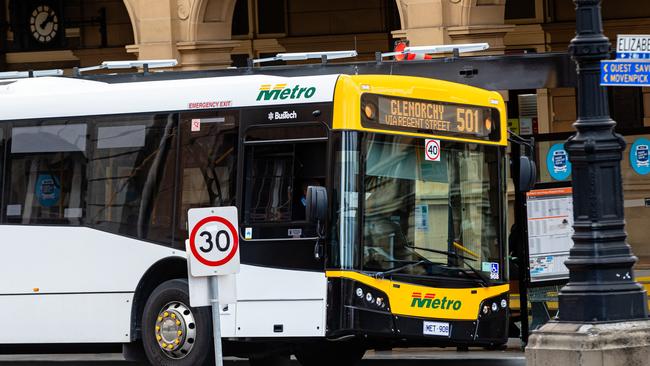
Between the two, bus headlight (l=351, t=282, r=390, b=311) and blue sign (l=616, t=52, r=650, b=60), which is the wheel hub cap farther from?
blue sign (l=616, t=52, r=650, b=60)

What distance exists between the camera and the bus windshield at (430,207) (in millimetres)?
15172

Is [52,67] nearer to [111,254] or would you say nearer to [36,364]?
[36,364]

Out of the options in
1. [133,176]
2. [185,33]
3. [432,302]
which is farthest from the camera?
[185,33]

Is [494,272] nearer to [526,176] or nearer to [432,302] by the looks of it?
[432,302]

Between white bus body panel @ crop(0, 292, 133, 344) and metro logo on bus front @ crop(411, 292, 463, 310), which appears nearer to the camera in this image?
metro logo on bus front @ crop(411, 292, 463, 310)

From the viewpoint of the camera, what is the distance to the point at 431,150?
15625 millimetres

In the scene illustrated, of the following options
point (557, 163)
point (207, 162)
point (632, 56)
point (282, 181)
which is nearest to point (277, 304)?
point (282, 181)

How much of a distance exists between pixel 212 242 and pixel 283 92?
3.13m

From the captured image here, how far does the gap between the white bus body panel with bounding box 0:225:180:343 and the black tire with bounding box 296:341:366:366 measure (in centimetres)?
189

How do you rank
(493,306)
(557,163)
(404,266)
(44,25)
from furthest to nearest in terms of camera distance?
1. (44,25)
2. (557,163)
3. (493,306)
4. (404,266)

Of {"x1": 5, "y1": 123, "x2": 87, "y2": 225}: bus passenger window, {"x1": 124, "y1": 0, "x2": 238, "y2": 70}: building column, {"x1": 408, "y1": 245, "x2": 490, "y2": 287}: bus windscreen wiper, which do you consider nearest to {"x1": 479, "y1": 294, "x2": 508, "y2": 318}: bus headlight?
{"x1": 408, "y1": 245, "x2": 490, "y2": 287}: bus windscreen wiper

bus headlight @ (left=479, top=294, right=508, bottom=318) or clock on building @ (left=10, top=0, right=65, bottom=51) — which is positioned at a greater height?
clock on building @ (left=10, top=0, right=65, bottom=51)

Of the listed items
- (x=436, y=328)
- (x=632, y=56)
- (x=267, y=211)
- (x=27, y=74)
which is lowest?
(x=436, y=328)

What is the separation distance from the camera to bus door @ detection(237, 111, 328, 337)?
1520 cm
